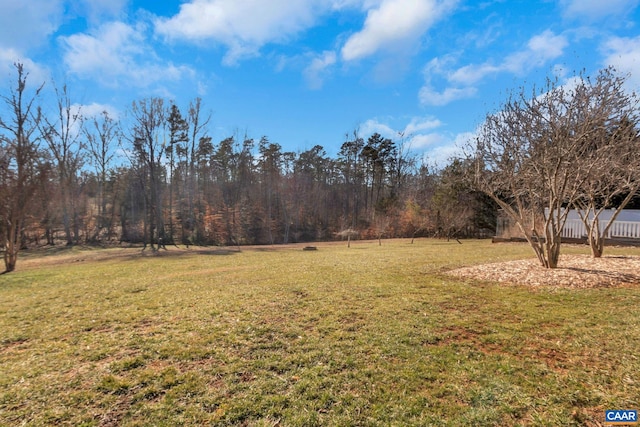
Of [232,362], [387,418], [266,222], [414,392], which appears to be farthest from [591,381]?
[266,222]

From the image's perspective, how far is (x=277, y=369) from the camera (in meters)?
2.98

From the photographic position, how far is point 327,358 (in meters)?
3.16

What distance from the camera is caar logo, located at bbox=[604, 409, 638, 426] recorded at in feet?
7.06

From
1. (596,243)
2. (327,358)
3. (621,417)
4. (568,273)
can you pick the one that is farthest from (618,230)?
(327,358)

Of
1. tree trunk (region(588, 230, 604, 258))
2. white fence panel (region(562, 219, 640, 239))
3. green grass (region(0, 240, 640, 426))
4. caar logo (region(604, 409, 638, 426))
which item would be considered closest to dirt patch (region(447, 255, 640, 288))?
tree trunk (region(588, 230, 604, 258))

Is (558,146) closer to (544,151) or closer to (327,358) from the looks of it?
(544,151)

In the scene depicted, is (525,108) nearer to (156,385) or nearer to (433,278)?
(433,278)

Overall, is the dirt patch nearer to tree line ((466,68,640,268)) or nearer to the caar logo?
tree line ((466,68,640,268))

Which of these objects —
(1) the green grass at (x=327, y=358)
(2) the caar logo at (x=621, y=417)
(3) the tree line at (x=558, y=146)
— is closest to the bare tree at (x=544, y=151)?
(3) the tree line at (x=558, y=146)

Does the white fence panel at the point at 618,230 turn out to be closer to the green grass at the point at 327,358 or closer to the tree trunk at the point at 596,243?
the tree trunk at the point at 596,243

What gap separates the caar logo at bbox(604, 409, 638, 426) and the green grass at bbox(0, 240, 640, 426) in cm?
7

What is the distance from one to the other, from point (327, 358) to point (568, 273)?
6.54 m

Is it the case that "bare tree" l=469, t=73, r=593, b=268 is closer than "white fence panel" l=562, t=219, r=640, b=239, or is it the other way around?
"bare tree" l=469, t=73, r=593, b=268

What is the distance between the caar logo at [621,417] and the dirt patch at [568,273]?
15.0 feet
